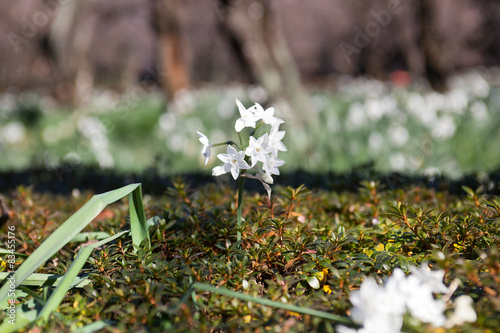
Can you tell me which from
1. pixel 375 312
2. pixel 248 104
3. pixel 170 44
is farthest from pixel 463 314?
pixel 170 44

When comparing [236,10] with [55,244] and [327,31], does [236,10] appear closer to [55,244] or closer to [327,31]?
[55,244]

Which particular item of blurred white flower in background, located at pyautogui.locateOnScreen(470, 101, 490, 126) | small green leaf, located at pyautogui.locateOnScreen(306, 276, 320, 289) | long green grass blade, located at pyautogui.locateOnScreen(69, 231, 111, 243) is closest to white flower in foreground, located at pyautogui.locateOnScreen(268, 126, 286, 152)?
small green leaf, located at pyautogui.locateOnScreen(306, 276, 320, 289)

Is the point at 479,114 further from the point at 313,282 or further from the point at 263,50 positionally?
the point at 313,282

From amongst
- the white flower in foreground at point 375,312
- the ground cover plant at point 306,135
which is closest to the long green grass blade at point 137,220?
the white flower in foreground at point 375,312

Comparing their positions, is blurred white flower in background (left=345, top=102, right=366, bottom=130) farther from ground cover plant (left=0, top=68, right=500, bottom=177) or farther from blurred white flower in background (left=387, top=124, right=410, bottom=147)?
blurred white flower in background (left=387, top=124, right=410, bottom=147)

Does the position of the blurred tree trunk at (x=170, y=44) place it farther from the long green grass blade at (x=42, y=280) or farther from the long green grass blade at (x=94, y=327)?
the long green grass blade at (x=94, y=327)
